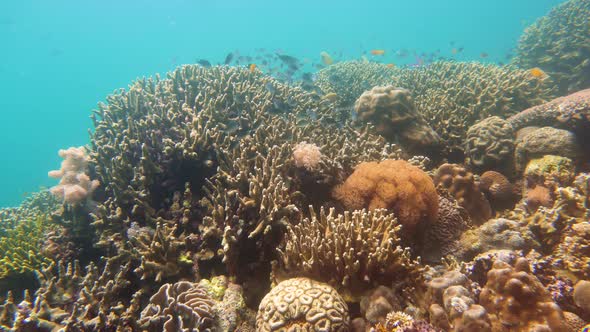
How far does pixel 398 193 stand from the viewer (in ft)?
11.7

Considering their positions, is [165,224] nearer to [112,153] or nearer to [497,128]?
[112,153]

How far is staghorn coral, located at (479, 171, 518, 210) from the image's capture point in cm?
480

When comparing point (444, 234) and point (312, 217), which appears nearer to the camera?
point (312, 217)

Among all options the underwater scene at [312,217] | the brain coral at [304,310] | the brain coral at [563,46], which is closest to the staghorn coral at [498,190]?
the underwater scene at [312,217]

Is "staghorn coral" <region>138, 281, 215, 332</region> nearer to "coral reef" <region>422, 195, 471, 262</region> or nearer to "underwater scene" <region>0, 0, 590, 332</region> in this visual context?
"underwater scene" <region>0, 0, 590, 332</region>

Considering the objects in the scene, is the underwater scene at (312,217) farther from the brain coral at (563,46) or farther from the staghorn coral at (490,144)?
the brain coral at (563,46)

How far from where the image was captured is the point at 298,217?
3936mm

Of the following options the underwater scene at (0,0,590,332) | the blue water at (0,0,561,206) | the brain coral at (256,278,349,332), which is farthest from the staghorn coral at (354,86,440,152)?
the blue water at (0,0,561,206)

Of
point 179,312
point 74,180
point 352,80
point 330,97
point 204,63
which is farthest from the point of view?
point 352,80

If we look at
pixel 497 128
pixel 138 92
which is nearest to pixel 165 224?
pixel 138 92

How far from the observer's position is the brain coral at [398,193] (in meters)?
3.53

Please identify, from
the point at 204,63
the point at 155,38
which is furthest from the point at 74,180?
the point at 155,38

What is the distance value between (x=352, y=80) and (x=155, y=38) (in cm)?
14561

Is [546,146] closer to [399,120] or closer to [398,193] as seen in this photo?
[399,120]
